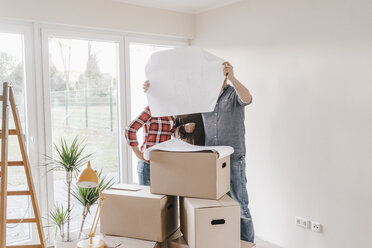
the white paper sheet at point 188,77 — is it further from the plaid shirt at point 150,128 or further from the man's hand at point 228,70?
the plaid shirt at point 150,128

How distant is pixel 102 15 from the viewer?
309cm

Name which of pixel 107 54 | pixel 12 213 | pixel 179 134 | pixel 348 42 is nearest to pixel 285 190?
pixel 179 134

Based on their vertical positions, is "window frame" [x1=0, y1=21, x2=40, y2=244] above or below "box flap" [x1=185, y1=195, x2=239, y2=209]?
above

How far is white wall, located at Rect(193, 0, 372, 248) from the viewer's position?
7.63ft

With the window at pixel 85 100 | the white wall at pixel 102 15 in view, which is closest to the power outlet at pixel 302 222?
the window at pixel 85 100

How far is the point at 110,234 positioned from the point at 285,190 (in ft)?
5.39

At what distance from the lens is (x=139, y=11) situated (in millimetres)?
3326

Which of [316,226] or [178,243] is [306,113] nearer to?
[316,226]

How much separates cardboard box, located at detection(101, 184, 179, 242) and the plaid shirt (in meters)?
0.58

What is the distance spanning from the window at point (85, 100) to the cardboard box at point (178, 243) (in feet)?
4.45

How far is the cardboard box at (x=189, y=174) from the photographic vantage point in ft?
5.88

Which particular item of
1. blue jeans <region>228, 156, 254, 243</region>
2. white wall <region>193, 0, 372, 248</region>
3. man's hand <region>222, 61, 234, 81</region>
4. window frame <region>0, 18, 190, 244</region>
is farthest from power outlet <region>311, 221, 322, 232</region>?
window frame <region>0, 18, 190, 244</region>

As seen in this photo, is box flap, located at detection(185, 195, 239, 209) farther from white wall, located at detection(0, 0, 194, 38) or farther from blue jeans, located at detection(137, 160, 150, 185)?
white wall, located at detection(0, 0, 194, 38)

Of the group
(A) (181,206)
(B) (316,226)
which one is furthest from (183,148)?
(B) (316,226)
